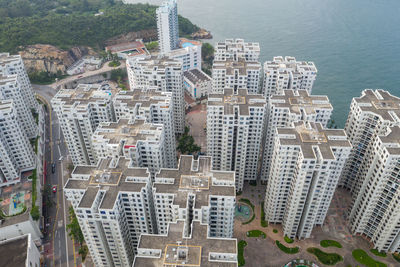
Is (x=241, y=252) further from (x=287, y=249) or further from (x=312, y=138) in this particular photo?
(x=312, y=138)

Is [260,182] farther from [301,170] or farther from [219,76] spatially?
[219,76]

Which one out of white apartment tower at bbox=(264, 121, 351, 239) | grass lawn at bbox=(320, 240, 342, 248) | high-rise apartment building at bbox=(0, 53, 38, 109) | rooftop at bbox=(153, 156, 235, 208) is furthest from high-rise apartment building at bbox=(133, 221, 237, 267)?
high-rise apartment building at bbox=(0, 53, 38, 109)

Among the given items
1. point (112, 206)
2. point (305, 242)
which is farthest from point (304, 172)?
point (112, 206)

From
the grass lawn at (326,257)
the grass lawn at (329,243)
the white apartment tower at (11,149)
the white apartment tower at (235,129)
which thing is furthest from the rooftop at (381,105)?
the white apartment tower at (11,149)

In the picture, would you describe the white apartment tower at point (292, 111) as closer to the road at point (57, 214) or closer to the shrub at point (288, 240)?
the shrub at point (288, 240)

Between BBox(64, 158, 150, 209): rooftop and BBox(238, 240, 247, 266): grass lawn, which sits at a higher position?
BBox(64, 158, 150, 209): rooftop

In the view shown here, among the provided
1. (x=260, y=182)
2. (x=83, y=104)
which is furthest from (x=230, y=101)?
(x=83, y=104)

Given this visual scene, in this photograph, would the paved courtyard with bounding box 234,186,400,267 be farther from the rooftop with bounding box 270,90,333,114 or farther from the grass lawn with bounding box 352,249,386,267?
the rooftop with bounding box 270,90,333,114
